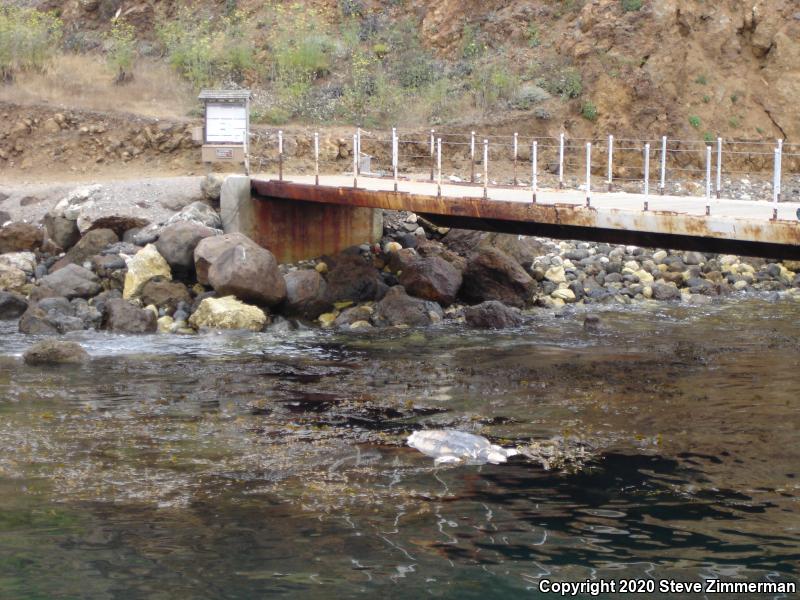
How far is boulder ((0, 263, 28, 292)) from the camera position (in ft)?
69.1

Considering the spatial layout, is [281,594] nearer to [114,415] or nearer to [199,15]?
[114,415]

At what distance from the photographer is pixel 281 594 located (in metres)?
7.36

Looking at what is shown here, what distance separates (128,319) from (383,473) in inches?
382

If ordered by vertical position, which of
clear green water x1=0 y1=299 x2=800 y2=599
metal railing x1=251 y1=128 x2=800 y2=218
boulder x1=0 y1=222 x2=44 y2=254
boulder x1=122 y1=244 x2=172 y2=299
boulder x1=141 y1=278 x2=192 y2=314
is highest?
metal railing x1=251 y1=128 x2=800 y2=218

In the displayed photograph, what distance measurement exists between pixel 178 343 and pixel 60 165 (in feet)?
44.1

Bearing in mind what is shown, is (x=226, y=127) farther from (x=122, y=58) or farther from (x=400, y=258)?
(x=122, y=58)

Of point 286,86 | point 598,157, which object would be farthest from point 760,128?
point 286,86

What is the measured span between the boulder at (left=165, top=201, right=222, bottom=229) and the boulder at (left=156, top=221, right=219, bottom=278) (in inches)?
29.0

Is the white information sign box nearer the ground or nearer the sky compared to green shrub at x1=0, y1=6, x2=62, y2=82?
nearer the ground

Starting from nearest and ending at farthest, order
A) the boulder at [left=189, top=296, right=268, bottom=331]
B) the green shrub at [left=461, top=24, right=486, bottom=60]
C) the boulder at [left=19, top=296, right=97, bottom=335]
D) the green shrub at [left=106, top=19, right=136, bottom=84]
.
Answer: the boulder at [left=19, top=296, right=97, bottom=335] < the boulder at [left=189, top=296, right=268, bottom=331] < the green shrub at [left=106, top=19, right=136, bottom=84] < the green shrub at [left=461, top=24, right=486, bottom=60]

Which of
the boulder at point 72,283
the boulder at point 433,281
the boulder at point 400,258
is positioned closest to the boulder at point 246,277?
the boulder at point 72,283

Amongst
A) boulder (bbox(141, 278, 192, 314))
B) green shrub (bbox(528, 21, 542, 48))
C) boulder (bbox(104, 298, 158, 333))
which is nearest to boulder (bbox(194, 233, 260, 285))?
boulder (bbox(141, 278, 192, 314))

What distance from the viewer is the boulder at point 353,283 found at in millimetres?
21125

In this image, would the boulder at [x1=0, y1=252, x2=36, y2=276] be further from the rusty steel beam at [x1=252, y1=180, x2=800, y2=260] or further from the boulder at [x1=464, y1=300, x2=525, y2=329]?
the boulder at [x1=464, y1=300, x2=525, y2=329]
